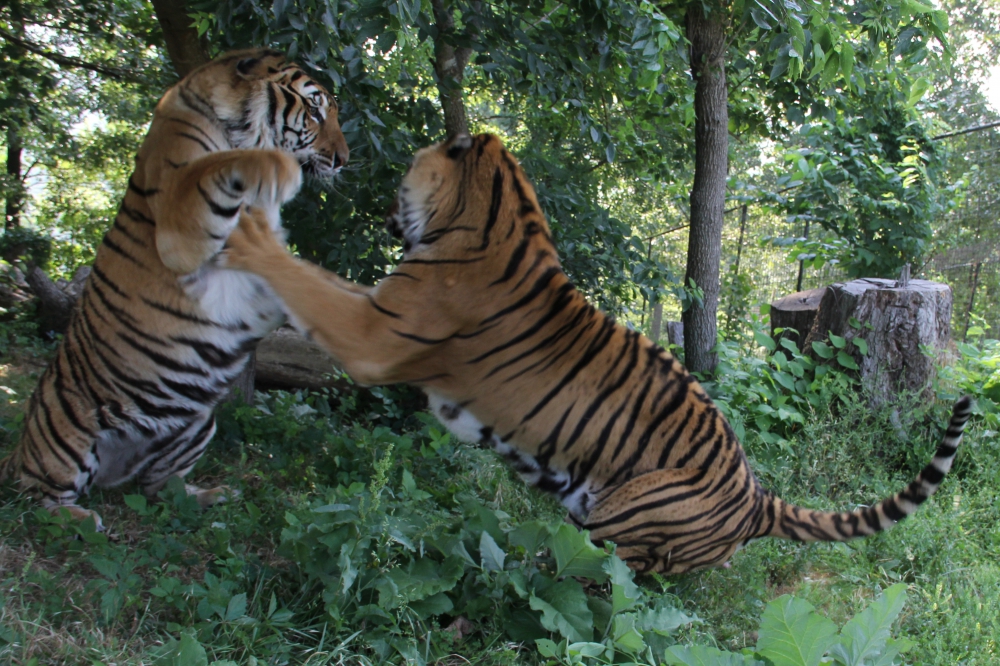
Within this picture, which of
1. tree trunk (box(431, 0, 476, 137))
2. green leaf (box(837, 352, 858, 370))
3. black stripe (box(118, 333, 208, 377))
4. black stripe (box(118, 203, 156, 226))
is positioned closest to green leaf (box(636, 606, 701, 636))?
black stripe (box(118, 333, 208, 377))

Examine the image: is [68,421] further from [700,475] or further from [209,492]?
[700,475]

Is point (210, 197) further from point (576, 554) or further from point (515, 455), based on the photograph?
point (576, 554)

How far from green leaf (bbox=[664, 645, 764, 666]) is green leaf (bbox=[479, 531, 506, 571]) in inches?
28.2

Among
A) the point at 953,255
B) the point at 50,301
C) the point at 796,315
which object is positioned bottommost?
the point at 50,301

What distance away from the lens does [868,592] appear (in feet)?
11.3

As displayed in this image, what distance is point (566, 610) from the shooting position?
2555 mm

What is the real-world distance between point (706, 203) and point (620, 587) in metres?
3.71

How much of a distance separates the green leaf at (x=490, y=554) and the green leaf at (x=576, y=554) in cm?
22

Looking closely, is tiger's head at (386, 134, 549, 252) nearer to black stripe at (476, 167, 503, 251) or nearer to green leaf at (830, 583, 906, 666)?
black stripe at (476, 167, 503, 251)

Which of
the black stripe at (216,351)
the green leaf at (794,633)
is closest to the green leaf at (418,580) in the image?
the green leaf at (794,633)

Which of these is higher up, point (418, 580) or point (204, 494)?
point (418, 580)

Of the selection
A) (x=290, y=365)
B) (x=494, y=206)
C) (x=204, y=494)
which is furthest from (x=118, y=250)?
(x=290, y=365)

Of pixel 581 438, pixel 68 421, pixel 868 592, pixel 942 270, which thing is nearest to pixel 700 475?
pixel 581 438

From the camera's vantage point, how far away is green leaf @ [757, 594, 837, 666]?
7.21 feet
